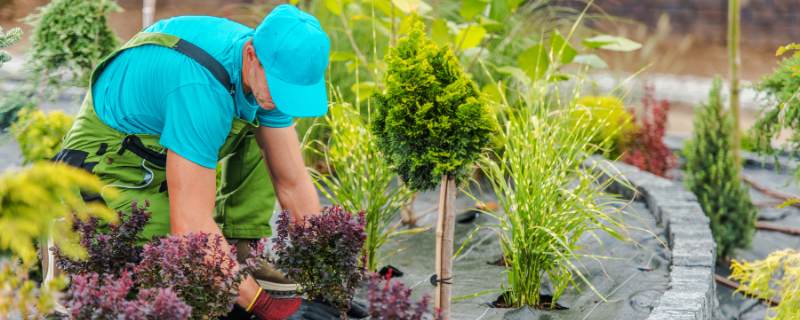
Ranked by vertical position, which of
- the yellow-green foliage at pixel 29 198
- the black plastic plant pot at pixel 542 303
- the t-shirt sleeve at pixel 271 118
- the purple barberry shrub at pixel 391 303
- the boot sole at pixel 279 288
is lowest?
the boot sole at pixel 279 288

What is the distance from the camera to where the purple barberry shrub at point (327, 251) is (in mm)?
1820

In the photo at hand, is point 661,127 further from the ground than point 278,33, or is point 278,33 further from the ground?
point 278,33

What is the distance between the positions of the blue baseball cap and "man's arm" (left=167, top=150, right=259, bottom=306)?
321 mm

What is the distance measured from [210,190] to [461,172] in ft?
2.58

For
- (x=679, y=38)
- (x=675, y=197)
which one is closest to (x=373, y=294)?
(x=675, y=197)

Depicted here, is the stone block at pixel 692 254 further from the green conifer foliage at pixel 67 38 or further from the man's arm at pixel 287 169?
the green conifer foliage at pixel 67 38

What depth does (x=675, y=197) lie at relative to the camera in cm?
305

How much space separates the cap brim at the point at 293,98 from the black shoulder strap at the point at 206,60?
0.19 metres

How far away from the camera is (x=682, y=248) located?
2.46 metres

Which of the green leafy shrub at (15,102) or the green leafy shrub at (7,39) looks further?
the green leafy shrub at (15,102)

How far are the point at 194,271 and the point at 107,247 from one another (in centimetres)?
40

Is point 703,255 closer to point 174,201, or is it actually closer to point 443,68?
point 443,68

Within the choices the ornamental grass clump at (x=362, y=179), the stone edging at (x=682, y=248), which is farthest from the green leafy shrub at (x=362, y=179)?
the stone edging at (x=682, y=248)

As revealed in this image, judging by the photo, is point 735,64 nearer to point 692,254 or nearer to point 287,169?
point 692,254
